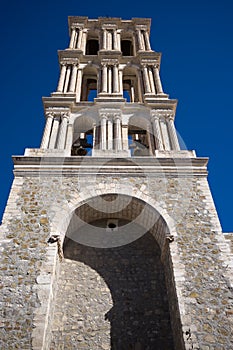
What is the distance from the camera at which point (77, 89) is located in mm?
15172

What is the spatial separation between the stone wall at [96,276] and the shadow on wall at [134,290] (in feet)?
1.04

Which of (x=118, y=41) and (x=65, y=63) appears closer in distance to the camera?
(x=65, y=63)

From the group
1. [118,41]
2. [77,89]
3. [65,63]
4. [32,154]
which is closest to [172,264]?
[32,154]

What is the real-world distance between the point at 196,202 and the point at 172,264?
2316 millimetres

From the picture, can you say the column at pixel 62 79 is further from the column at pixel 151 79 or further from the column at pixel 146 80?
the column at pixel 151 79

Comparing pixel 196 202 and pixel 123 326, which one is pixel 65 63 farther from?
pixel 123 326

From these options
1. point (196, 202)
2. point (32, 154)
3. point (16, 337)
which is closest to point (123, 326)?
point (16, 337)

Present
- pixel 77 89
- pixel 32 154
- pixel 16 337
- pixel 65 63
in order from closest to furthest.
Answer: pixel 16 337
pixel 32 154
pixel 77 89
pixel 65 63

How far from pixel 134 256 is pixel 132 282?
0.85 meters

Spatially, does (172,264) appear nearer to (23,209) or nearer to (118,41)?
(23,209)

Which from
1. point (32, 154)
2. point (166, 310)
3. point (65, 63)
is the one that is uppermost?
point (65, 63)

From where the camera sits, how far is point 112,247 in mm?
10539

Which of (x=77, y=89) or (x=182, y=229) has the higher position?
(x=77, y=89)

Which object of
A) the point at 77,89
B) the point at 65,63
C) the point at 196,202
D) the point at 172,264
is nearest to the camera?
the point at 172,264
